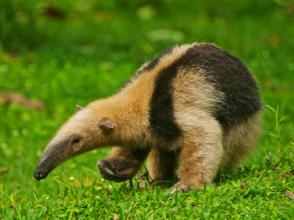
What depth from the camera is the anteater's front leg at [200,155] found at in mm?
7246

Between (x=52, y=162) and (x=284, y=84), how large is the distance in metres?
6.90

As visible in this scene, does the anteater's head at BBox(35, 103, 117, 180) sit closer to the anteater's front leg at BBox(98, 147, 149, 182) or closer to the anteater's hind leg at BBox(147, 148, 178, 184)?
the anteater's front leg at BBox(98, 147, 149, 182)

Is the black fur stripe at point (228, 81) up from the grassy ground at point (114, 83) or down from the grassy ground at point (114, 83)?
up

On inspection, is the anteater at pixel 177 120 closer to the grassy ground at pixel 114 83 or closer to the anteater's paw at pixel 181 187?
the anteater's paw at pixel 181 187

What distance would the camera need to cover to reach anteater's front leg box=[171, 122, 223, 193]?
725cm

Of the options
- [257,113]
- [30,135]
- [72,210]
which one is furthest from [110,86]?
[72,210]

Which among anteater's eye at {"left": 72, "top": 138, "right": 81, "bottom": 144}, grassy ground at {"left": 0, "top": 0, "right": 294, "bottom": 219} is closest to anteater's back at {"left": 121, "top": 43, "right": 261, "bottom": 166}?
grassy ground at {"left": 0, "top": 0, "right": 294, "bottom": 219}

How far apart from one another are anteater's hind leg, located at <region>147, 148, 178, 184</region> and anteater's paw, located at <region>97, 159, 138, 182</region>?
23 cm

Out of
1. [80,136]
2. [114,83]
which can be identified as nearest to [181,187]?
[80,136]

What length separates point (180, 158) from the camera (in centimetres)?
743

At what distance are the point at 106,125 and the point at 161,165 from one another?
854mm

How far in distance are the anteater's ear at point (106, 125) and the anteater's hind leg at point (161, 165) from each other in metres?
0.59

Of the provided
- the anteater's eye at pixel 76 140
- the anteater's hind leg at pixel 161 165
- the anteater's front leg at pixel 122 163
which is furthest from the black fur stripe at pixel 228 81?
the anteater's eye at pixel 76 140

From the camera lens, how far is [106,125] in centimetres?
732
